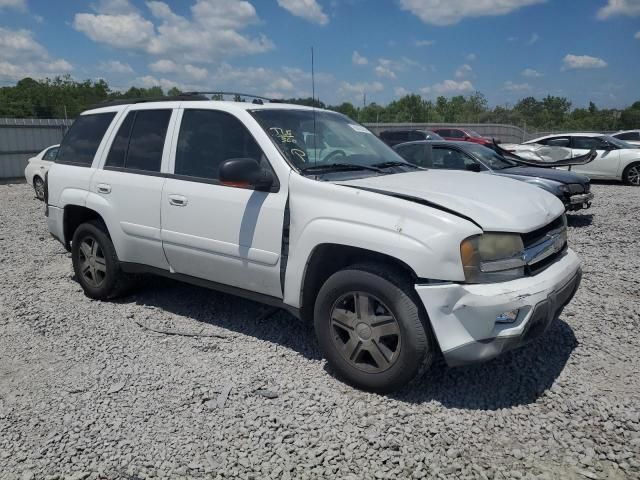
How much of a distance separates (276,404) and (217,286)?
1.27 m

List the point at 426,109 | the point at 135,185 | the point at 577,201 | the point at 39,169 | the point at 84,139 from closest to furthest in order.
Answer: the point at 135,185 < the point at 84,139 < the point at 577,201 < the point at 39,169 < the point at 426,109

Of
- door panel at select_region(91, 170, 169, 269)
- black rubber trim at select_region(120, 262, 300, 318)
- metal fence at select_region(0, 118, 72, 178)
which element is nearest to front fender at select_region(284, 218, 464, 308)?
black rubber trim at select_region(120, 262, 300, 318)

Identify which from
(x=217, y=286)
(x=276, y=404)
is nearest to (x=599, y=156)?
(x=217, y=286)

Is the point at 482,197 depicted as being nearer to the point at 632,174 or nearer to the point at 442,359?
the point at 442,359

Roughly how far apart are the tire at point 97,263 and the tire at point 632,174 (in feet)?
47.2

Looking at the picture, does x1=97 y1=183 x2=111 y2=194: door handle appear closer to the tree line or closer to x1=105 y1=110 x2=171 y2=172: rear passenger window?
x1=105 y1=110 x2=171 y2=172: rear passenger window

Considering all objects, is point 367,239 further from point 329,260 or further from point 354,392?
point 354,392

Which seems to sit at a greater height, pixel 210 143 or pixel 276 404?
pixel 210 143

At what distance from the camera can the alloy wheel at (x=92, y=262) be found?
5.13 m

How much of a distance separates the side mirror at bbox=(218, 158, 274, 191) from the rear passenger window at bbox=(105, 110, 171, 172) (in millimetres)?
1219

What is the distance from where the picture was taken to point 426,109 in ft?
170

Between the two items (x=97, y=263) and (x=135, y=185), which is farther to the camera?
(x=97, y=263)


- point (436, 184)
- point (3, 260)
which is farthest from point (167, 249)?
point (3, 260)

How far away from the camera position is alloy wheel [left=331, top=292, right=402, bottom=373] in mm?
3244
